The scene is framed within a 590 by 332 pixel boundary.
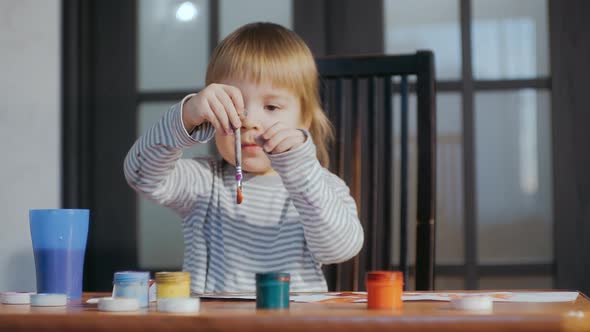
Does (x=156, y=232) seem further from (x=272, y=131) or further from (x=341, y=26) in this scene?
(x=272, y=131)

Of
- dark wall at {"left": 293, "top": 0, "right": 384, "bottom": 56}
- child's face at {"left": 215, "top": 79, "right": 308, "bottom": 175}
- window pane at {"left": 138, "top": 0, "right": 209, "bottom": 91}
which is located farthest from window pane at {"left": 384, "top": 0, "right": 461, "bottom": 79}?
child's face at {"left": 215, "top": 79, "right": 308, "bottom": 175}

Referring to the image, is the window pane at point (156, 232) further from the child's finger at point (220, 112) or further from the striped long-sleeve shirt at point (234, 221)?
the child's finger at point (220, 112)

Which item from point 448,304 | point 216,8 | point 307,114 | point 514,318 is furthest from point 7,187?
point 514,318

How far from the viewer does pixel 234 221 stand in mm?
1361

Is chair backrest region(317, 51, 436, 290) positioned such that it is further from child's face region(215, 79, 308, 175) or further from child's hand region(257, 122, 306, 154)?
child's hand region(257, 122, 306, 154)

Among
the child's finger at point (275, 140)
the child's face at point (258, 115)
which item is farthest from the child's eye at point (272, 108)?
the child's finger at point (275, 140)

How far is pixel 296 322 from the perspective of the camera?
635mm

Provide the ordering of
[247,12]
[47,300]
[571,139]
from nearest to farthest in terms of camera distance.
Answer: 1. [47,300]
2. [571,139]
3. [247,12]

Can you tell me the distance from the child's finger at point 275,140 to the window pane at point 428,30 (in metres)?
0.91

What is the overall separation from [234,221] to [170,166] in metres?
0.17

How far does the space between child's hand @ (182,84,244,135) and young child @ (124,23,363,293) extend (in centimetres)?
10

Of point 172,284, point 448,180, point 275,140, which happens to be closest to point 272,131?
point 275,140

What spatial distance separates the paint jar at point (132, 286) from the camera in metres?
0.82

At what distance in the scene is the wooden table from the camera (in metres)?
0.62
